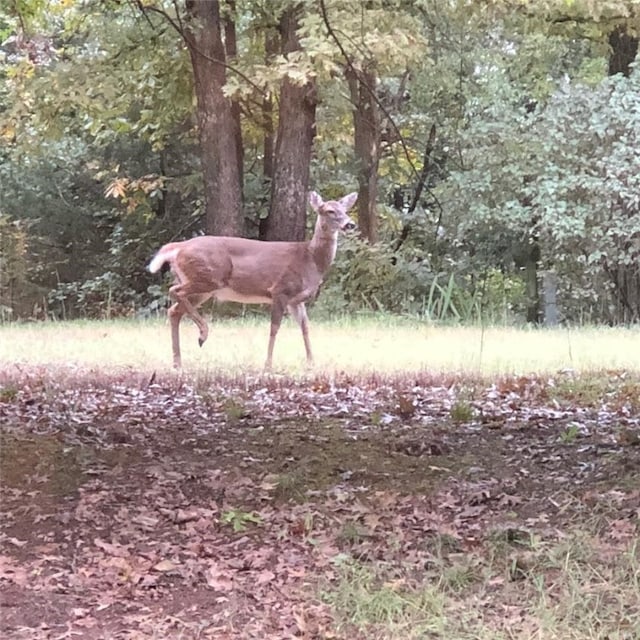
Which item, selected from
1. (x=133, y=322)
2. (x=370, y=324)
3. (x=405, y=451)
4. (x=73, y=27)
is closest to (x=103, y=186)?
(x=73, y=27)

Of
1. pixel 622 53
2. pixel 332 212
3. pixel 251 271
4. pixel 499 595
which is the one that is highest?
pixel 622 53

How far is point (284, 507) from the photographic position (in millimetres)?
3176

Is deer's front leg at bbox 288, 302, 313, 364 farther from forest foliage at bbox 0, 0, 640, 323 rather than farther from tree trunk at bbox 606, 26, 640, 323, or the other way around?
tree trunk at bbox 606, 26, 640, 323

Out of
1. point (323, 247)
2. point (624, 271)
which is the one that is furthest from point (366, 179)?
point (323, 247)

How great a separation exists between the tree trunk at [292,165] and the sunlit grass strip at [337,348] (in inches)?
92.7

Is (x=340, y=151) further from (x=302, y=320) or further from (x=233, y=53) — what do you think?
(x=302, y=320)

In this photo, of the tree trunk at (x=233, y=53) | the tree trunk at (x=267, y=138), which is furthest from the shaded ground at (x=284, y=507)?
the tree trunk at (x=233, y=53)

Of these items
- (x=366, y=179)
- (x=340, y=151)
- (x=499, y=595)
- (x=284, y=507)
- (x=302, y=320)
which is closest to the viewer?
(x=499, y=595)

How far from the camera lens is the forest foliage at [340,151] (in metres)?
9.53

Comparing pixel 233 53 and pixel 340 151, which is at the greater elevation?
pixel 233 53

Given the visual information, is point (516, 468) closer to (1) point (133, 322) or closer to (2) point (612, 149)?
(1) point (133, 322)

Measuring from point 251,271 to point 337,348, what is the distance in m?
0.81

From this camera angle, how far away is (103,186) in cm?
1359

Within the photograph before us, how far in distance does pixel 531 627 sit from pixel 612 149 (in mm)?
9971
